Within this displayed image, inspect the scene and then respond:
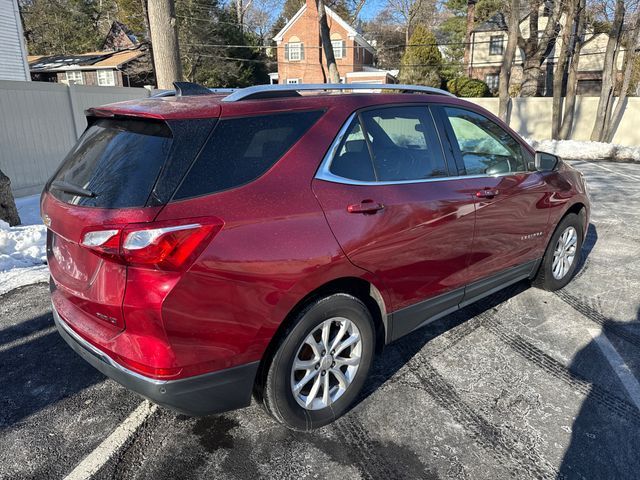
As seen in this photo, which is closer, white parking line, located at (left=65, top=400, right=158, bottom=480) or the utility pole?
white parking line, located at (left=65, top=400, right=158, bottom=480)

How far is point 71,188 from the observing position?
7.62 ft

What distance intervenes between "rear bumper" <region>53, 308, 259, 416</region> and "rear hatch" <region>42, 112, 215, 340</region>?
5.5 inches

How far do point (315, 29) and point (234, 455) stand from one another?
38912mm

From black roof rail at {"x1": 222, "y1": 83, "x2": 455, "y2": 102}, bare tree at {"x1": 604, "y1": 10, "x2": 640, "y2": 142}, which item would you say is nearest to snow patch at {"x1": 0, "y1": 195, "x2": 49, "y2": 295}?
black roof rail at {"x1": 222, "y1": 83, "x2": 455, "y2": 102}

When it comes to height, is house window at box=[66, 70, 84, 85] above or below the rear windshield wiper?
above

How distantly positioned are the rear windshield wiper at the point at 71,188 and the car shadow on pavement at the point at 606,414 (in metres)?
2.70

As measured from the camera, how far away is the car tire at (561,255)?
431 cm

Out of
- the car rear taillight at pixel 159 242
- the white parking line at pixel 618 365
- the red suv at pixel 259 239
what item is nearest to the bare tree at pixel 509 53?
the white parking line at pixel 618 365

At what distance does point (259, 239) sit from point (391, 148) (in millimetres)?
1255

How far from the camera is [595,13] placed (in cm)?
1931

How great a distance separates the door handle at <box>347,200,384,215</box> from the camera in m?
2.49

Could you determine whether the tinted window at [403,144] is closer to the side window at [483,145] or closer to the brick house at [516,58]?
the side window at [483,145]

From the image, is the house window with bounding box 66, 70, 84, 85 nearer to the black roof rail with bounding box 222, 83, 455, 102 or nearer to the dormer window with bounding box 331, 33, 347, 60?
the dormer window with bounding box 331, 33, 347, 60

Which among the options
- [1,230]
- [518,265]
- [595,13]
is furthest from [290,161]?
[595,13]
